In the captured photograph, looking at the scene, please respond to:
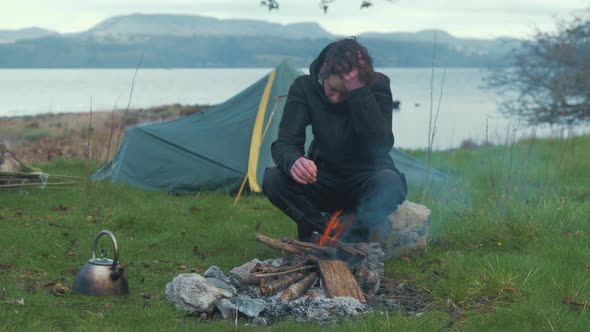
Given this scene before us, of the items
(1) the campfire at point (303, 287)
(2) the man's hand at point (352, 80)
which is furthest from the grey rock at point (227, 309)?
(2) the man's hand at point (352, 80)

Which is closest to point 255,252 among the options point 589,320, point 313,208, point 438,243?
point 313,208

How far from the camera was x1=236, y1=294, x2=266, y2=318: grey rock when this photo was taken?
351 centimetres

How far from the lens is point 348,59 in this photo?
4164mm

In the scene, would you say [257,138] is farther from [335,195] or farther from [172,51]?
[172,51]

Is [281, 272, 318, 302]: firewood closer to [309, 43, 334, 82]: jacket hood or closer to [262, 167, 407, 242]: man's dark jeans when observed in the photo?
[262, 167, 407, 242]: man's dark jeans

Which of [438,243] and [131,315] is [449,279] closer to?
[438,243]

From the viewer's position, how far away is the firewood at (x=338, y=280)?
149 inches

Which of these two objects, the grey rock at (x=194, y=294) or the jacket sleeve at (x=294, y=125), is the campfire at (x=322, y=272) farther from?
the jacket sleeve at (x=294, y=125)

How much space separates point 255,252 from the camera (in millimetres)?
5039

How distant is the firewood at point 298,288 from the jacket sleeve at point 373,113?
96cm

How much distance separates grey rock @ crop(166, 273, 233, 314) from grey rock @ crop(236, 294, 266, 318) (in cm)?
13

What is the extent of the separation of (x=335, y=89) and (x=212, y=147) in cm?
349

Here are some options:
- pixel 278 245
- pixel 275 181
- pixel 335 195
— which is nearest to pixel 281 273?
pixel 278 245

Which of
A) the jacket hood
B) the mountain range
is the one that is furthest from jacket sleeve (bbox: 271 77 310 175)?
the mountain range
